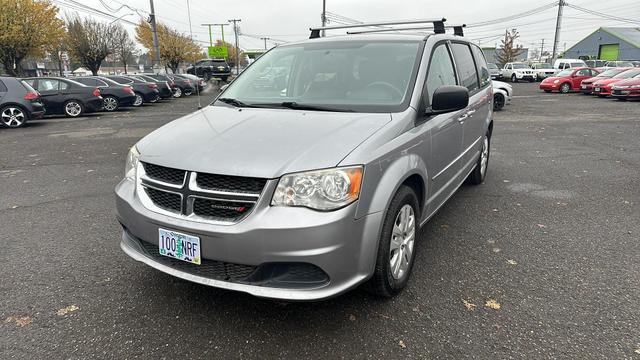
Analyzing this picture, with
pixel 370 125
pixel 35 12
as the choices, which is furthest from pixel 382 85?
pixel 35 12

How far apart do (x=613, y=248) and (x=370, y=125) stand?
269cm

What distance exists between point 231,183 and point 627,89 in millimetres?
21897

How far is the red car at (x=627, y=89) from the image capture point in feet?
60.1

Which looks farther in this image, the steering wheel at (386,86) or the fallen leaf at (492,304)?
the steering wheel at (386,86)

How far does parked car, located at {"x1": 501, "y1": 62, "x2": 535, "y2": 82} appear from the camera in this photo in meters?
36.8

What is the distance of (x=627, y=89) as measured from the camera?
18.5 m

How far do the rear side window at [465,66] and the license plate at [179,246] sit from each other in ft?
10.1

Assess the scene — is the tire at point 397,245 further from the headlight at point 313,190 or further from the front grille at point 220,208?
the front grille at point 220,208

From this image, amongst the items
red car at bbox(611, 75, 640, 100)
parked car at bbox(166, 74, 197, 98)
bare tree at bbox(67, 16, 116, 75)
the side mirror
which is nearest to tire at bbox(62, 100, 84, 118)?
parked car at bbox(166, 74, 197, 98)

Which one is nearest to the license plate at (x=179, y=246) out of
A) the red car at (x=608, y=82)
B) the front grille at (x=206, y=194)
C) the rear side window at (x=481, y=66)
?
the front grille at (x=206, y=194)

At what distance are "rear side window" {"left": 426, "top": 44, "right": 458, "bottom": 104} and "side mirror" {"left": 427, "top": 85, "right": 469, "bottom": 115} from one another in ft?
0.67

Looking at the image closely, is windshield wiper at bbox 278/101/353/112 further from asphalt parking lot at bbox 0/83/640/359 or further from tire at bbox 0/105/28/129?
tire at bbox 0/105/28/129

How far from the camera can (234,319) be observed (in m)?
2.69

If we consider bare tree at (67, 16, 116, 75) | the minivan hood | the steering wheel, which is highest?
bare tree at (67, 16, 116, 75)
